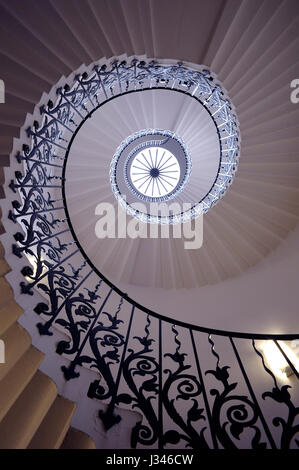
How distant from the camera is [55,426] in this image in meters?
1.89

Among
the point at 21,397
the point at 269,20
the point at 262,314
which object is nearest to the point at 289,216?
the point at 262,314

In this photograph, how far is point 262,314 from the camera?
601cm

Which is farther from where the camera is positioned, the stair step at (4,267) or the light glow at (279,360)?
the light glow at (279,360)

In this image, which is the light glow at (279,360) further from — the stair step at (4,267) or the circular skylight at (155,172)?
the circular skylight at (155,172)

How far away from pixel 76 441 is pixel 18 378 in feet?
2.04

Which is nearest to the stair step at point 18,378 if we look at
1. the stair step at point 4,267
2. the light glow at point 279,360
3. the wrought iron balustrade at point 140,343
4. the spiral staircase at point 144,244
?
the spiral staircase at point 144,244

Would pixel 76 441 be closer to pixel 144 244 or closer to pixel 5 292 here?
pixel 5 292

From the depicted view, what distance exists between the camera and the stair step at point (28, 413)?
1.66 meters

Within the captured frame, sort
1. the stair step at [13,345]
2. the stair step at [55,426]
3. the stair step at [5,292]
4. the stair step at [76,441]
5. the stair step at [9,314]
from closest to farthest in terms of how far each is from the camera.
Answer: the stair step at [55,426], the stair step at [76,441], the stair step at [13,345], the stair step at [9,314], the stair step at [5,292]

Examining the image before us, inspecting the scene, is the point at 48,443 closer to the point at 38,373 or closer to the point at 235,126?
the point at 38,373

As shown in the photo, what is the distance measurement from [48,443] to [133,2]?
520cm

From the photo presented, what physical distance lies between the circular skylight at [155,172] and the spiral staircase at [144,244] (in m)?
2.10

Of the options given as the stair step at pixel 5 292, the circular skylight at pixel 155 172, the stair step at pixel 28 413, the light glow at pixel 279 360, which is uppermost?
the circular skylight at pixel 155 172
